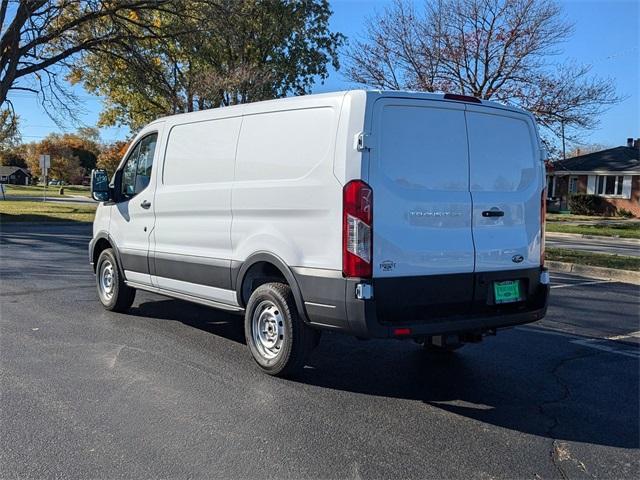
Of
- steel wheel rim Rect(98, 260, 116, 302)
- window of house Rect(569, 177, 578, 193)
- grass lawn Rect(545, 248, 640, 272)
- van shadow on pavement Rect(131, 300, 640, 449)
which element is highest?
window of house Rect(569, 177, 578, 193)

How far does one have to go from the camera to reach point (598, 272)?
38.4 feet

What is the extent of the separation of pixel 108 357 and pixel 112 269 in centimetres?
212

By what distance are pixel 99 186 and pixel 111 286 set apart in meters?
1.27

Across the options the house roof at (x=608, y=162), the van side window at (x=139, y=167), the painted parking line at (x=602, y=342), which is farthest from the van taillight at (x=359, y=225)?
the house roof at (x=608, y=162)

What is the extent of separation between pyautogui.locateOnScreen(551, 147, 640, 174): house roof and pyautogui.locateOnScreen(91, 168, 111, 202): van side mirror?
34.0 metres

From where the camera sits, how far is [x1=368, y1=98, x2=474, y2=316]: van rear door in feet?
14.5

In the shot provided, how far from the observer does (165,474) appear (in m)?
3.42

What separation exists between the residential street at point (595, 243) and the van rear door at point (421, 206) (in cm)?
1326

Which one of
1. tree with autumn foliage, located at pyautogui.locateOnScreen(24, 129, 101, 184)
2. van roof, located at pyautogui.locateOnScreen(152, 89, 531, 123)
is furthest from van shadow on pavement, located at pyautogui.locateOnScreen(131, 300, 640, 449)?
tree with autumn foliage, located at pyautogui.locateOnScreen(24, 129, 101, 184)

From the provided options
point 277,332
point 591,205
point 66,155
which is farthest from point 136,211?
point 66,155

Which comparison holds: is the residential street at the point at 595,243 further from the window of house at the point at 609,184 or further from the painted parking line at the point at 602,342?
the window of house at the point at 609,184

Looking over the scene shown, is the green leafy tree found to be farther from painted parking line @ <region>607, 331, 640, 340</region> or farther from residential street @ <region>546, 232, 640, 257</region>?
painted parking line @ <region>607, 331, 640, 340</region>

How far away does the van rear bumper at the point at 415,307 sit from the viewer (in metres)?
4.35

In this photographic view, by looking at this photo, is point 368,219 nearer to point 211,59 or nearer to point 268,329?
point 268,329
